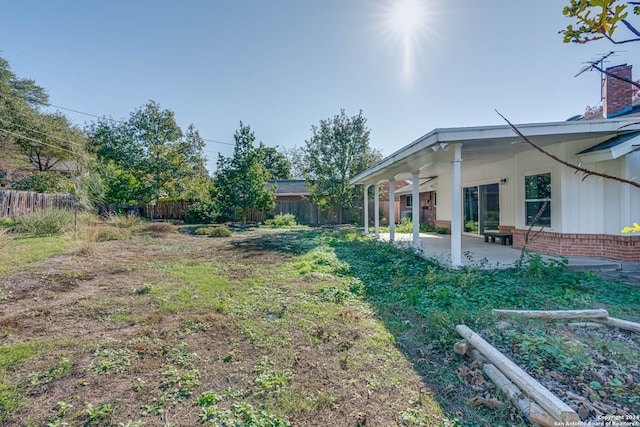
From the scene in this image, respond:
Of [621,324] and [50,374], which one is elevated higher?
[621,324]

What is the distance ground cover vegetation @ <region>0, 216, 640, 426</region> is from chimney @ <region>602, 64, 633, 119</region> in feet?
22.6

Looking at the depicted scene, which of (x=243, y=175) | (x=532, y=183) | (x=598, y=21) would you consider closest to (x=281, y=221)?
(x=243, y=175)

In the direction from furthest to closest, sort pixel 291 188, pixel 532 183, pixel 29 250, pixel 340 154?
pixel 291 188
pixel 340 154
pixel 29 250
pixel 532 183

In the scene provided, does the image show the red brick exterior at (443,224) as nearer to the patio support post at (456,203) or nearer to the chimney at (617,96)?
the chimney at (617,96)

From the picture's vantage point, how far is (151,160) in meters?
20.1

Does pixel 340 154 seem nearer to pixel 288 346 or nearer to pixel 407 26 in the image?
pixel 407 26

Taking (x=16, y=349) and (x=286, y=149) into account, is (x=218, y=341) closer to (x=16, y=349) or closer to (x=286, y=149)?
(x=16, y=349)

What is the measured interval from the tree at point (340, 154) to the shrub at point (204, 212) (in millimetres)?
7318

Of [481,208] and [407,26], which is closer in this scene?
[407,26]

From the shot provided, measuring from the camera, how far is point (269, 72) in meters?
12.7

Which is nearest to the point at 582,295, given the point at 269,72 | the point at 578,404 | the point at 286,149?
the point at 578,404

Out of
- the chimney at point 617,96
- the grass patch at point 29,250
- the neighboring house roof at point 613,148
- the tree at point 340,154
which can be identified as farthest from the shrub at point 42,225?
the chimney at point 617,96

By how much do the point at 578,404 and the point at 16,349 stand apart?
513cm

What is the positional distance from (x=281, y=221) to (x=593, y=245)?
50.1 feet
